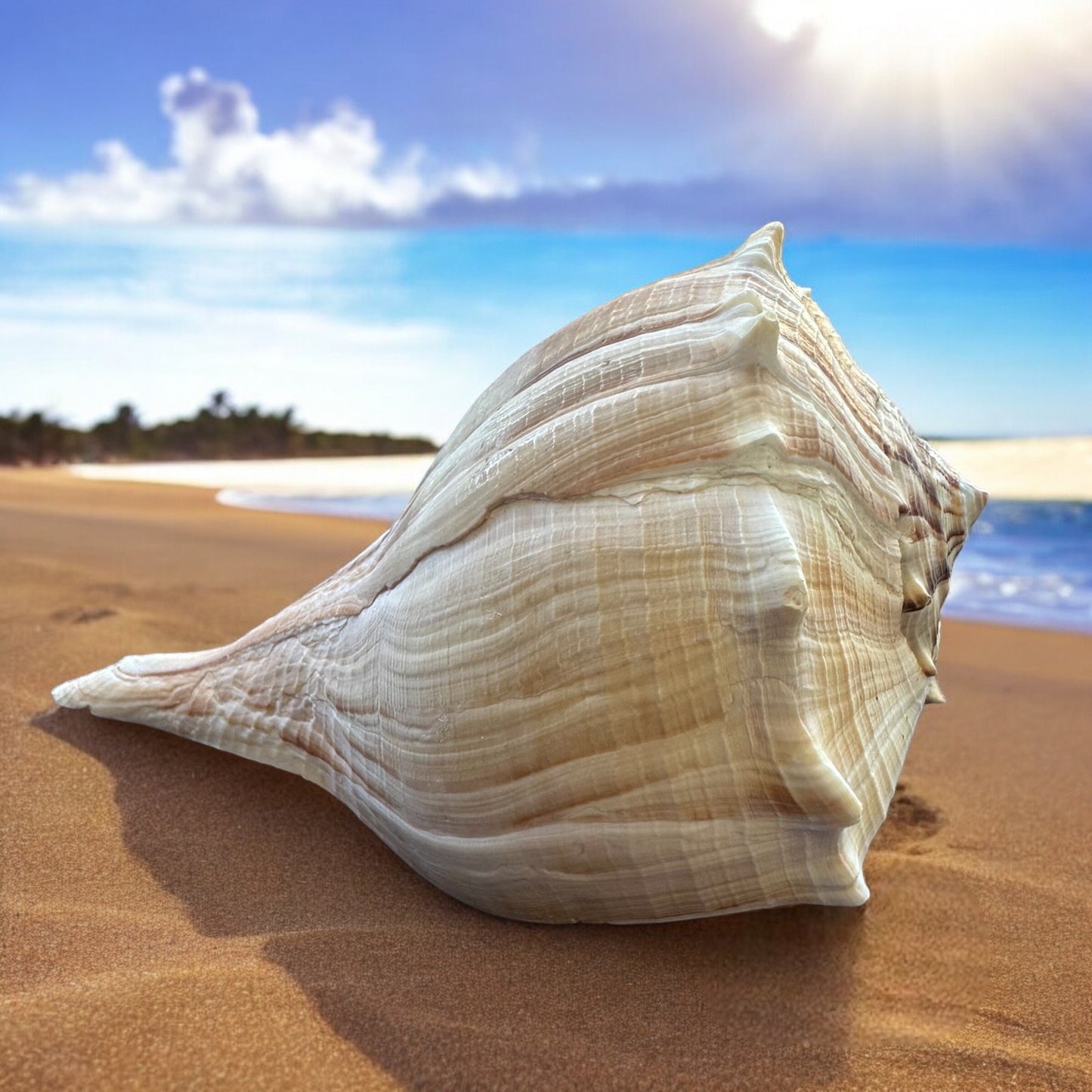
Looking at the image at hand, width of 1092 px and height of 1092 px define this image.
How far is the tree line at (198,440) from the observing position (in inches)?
1318

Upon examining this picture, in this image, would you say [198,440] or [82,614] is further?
[198,440]

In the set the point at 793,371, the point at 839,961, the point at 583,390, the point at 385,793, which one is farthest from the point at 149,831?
the point at 793,371

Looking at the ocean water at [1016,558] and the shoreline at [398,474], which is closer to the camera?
the ocean water at [1016,558]

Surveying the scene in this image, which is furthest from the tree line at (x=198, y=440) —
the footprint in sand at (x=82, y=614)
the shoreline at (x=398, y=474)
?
the footprint in sand at (x=82, y=614)

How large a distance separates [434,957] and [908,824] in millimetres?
1517

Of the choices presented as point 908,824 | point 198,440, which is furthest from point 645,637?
point 198,440

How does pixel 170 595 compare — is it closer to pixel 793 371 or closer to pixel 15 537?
pixel 15 537

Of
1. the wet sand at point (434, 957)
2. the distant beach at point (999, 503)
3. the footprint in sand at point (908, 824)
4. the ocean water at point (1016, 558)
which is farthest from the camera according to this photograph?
the distant beach at point (999, 503)

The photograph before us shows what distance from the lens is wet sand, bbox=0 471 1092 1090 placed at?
1385mm

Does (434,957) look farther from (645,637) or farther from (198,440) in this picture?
(198,440)

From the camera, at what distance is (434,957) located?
65.8 inches

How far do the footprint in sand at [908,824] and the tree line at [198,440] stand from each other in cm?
3356

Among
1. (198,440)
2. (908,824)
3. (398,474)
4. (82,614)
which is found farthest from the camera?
(198,440)

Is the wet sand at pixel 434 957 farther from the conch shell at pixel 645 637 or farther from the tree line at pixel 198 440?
the tree line at pixel 198 440
